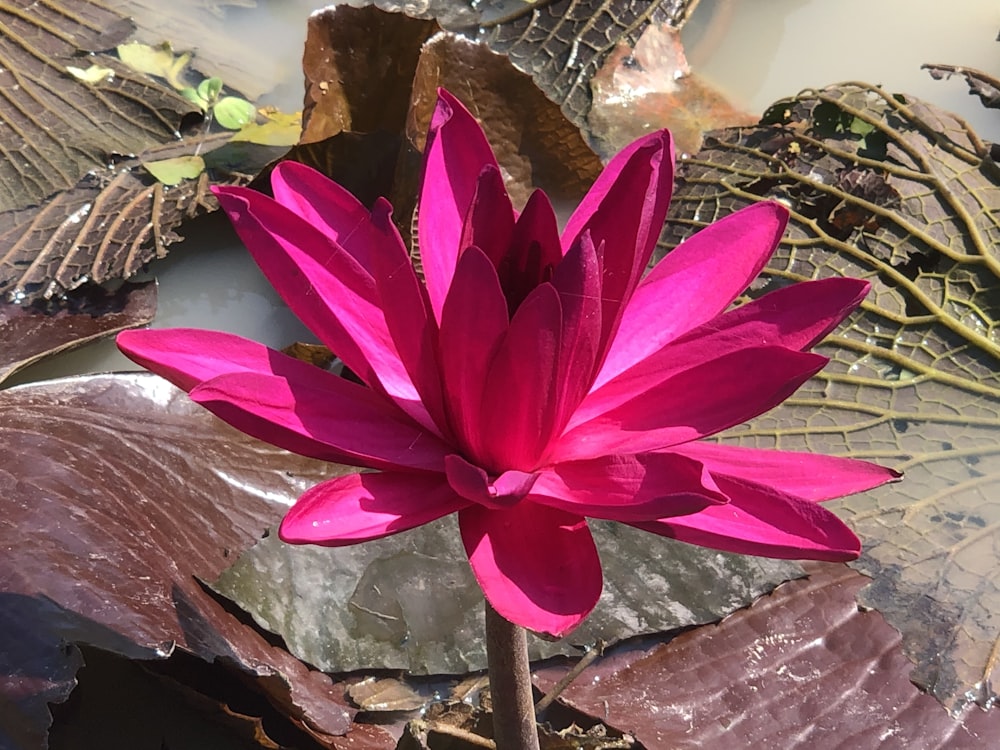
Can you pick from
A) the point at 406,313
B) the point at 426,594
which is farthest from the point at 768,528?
the point at 426,594

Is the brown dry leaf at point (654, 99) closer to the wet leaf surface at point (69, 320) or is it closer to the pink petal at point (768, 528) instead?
the wet leaf surface at point (69, 320)

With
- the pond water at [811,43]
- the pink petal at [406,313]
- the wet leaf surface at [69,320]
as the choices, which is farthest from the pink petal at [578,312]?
the pond water at [811,43]

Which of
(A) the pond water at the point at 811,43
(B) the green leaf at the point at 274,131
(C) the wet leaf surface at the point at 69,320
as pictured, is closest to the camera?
(C) the wet leaf surface at the point at 69,320

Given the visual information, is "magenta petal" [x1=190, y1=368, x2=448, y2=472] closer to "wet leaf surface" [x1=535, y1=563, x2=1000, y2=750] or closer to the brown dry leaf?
"wet leaf surface" [x1=535, y1=563, x2=1000, y2=750]

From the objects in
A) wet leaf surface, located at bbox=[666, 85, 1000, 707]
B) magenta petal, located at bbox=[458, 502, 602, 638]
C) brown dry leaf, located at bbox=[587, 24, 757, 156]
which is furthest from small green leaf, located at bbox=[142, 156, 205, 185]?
magenta petal, located at bbox=[458, 502, 602, 638]

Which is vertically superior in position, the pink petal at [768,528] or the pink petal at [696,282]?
the pink petal at [696,282]

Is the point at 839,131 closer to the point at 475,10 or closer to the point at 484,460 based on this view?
the point at 475,10

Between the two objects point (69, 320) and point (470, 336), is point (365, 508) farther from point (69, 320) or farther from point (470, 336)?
point (69, 320)
